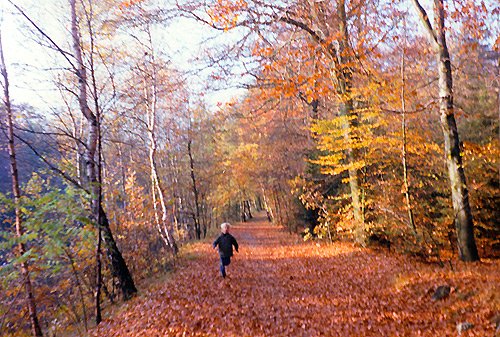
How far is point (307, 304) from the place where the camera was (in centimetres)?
789

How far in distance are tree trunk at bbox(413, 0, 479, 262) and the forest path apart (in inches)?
Result: 43.7

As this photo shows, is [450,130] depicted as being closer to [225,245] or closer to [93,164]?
[225,245]

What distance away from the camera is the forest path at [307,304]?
625cm

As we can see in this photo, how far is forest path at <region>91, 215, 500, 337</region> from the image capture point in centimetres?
625

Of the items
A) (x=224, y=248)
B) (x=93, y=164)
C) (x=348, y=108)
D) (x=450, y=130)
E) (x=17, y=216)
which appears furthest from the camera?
(x=348, y=108)

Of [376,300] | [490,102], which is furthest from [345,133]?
[376,300]

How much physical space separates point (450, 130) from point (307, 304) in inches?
249

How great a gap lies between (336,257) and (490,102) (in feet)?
27.2

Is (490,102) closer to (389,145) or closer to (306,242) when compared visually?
(389,145)

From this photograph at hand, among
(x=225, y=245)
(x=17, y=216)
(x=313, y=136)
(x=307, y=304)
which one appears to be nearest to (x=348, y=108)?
(x=313, y=136)

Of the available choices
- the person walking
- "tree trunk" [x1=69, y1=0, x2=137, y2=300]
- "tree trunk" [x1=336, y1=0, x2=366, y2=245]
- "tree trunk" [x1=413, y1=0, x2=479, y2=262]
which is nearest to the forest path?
the person walking

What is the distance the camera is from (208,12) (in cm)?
1029

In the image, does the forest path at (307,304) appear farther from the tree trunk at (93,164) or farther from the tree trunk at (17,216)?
the tree trunk at (17,216)

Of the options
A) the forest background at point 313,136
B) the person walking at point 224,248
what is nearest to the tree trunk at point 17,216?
the forest background at point 313,136
